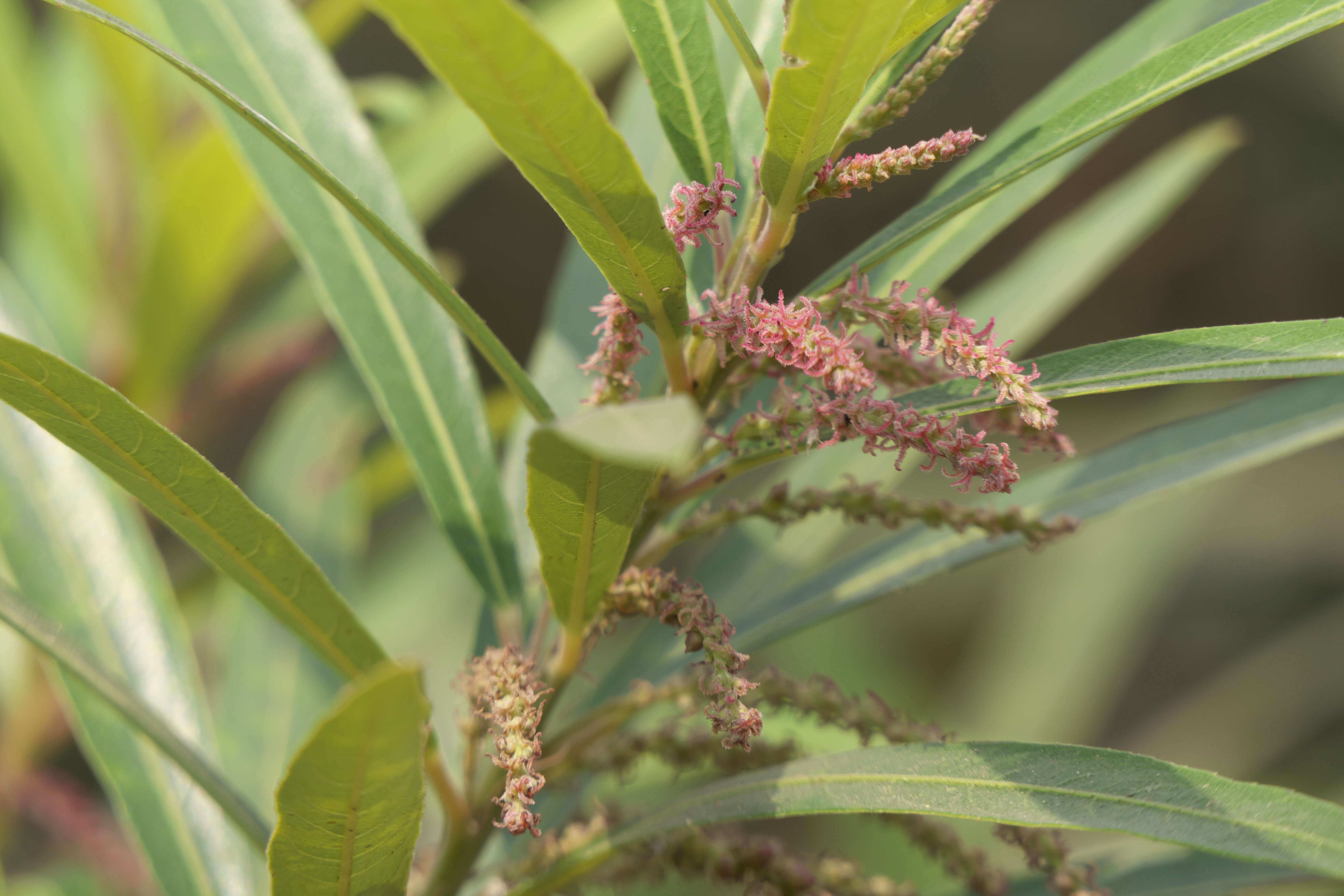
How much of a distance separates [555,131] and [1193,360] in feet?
1.16

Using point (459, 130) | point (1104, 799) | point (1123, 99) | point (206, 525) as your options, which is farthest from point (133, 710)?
point (459, 130)

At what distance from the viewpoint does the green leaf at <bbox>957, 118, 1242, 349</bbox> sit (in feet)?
3.48

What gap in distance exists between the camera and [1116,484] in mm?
846

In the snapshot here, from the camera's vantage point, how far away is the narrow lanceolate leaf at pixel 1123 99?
51 cm

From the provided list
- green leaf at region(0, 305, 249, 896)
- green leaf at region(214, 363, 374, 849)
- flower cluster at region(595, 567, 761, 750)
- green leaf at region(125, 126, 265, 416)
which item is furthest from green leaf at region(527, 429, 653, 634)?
green leaf at region(125, 126, 265, 416)

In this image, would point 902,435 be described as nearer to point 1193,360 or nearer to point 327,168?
point 1193,360

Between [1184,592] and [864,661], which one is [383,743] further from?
[1184,592]

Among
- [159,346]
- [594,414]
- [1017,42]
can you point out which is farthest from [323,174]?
A: [1017,42]

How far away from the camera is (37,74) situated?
1.60 m

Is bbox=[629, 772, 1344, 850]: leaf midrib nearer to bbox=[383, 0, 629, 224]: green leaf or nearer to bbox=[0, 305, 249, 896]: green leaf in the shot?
bbox=[0, 305, 249, 896]: green leaf

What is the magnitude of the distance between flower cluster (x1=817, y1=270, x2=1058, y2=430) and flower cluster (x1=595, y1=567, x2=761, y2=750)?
188mm

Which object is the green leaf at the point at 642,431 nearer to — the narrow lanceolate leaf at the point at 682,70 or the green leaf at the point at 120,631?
the narrow lanceolate leaf at the point at 682,70

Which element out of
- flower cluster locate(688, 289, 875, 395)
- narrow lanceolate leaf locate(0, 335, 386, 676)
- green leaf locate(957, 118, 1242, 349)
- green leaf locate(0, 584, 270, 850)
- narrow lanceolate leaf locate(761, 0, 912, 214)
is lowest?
green leaf locate(0, 584, 270, 850)

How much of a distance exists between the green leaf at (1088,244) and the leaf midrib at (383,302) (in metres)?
0.64
